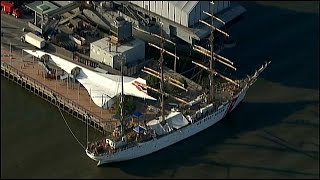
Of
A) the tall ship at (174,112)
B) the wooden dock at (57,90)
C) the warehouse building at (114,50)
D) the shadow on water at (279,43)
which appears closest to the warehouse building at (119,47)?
the warehouse building at (114,50)

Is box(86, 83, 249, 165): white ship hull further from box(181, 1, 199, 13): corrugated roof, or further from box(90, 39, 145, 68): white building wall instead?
box(181, 1, 199, 13): corrugated roof

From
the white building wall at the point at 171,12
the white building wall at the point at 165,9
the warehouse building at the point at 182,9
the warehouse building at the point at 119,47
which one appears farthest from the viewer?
the white building wall at the point at 165,9

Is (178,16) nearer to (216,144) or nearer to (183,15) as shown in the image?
(183,15)

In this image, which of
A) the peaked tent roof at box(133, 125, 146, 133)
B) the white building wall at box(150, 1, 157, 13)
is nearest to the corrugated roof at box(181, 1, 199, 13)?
the white building wall at box(150, 1, 157, 13)

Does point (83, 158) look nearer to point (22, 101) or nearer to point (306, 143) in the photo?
point (22, 101)

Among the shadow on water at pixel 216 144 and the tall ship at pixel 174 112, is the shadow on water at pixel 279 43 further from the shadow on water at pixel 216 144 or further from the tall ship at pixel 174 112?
the shadow on water at pixel 216 144

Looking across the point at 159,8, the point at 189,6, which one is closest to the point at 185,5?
the point at 189,6

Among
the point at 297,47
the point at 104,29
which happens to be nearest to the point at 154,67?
the point at 104,29
